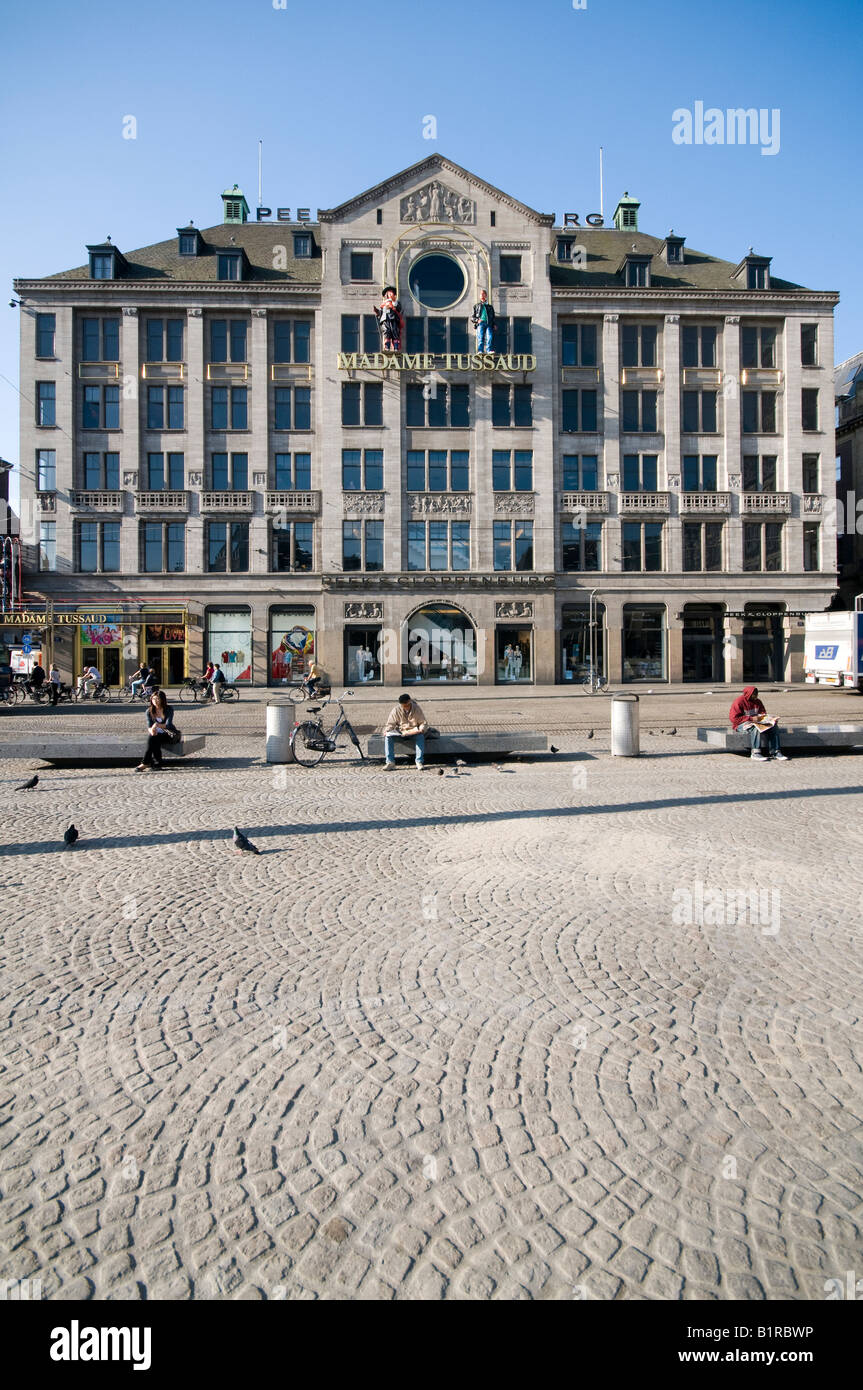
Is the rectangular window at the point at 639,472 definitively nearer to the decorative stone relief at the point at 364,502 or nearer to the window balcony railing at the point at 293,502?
the decorative stone relief at the point at 364,502

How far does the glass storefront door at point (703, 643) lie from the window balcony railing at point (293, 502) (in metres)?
19.8

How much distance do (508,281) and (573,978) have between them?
137 ft

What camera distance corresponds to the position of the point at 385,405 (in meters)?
38.6

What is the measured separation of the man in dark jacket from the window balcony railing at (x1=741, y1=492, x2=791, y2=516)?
1532cm

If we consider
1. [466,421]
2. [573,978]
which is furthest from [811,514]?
[573,978]

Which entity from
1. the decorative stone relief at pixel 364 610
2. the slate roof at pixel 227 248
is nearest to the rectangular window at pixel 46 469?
the slate roof at pixel 227 248

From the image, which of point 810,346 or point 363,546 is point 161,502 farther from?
point 810,346

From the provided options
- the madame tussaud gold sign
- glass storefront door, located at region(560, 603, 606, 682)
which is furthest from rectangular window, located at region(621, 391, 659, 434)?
glass storefront door, located at region(560, 603, 606, 682)

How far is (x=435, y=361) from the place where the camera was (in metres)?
38.5

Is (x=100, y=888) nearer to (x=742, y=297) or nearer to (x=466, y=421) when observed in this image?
(x=466, y=421)

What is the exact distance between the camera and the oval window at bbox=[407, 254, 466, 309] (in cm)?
3891

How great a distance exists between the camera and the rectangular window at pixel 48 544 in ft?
125

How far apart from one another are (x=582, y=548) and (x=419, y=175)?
20.6 m

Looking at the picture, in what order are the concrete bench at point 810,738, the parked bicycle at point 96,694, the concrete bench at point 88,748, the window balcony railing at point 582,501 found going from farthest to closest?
1. the window balcony railing at point 582,501
2. the parked bicycle at point 96,694
3. the concrete bench at point 810,738
4. the concrete bench at point 88,748
